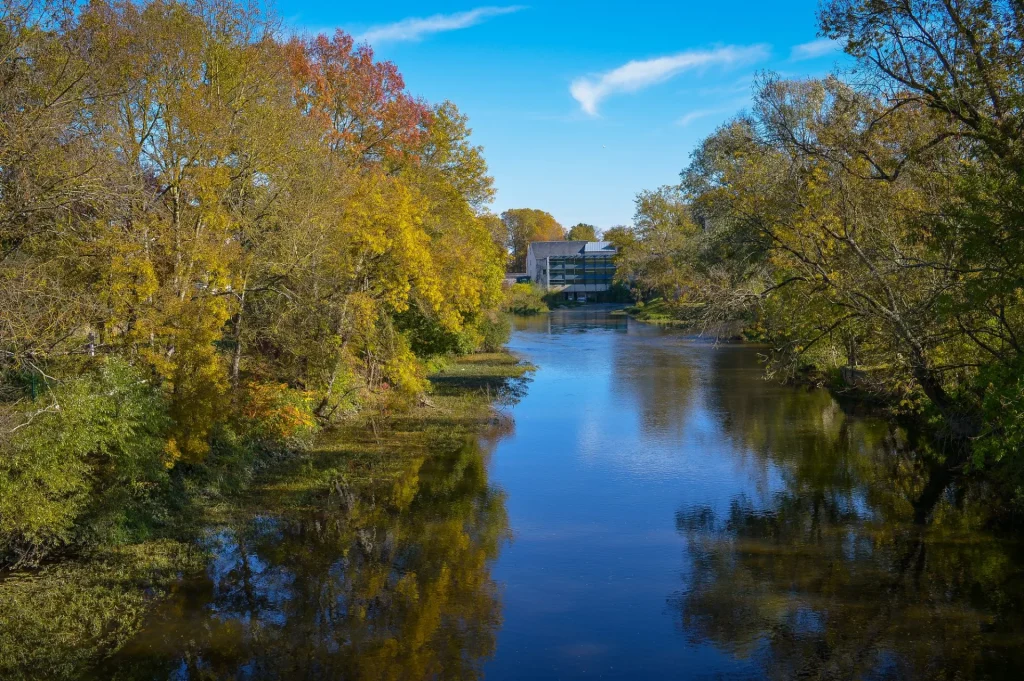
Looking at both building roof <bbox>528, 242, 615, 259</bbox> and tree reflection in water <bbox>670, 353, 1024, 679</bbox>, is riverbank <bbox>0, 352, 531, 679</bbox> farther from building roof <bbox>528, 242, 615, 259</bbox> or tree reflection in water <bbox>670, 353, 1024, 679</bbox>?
building roof <bbox>528, 242, 615, 259</bbox>

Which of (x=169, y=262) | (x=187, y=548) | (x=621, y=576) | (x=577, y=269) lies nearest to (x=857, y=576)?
(x=621, y=576)

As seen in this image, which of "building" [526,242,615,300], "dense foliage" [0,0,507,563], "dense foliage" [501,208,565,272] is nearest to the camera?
"dense foliage" [0,0,507,563]

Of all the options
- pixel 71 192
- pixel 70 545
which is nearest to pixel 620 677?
pixel 70 545

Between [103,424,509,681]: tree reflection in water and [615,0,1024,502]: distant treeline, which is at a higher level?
[615,0,1024,502]: distant treeline

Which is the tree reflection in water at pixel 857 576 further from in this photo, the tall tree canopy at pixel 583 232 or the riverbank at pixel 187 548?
the tall tree canopy at pixel 583 232

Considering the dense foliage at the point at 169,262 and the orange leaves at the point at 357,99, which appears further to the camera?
the orange leaves at the point at 357,99

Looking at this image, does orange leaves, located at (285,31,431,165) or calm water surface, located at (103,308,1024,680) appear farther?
orange leaves, located at (285,31,431,165)

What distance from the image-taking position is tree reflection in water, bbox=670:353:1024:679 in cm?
1079

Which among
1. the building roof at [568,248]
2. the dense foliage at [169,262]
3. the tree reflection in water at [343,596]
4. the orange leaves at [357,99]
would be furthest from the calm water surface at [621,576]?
the building roof at [568,248]

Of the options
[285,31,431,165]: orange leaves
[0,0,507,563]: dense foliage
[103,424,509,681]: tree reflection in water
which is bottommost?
[103,424,509,681]: tree reflection in water

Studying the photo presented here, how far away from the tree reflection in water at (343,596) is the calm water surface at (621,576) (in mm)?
42

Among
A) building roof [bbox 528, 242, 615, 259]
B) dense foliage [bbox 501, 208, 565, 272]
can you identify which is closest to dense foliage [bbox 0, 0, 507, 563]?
building roof [bbox 528, 242, 615, 259]

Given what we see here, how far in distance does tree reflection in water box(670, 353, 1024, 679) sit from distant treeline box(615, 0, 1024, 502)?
5.31 feet

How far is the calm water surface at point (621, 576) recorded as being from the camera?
1086 cm
